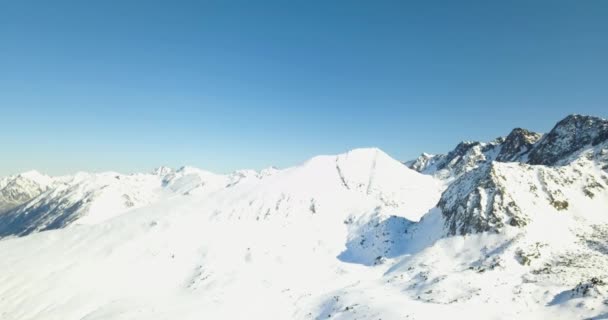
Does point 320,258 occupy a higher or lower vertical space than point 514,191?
lower

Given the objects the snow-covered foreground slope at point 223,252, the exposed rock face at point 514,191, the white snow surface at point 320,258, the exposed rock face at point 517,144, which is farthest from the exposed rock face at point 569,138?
the snow-covered foreground slope at point 223,252

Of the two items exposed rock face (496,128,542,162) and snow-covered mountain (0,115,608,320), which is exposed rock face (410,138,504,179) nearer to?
exposed rock face (496,128,542,162)

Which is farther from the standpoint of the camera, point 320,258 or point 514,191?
point 320,258

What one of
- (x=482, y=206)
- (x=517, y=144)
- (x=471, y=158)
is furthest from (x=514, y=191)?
(x=471, y=158)

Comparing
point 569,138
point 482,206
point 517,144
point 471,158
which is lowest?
point 482,206

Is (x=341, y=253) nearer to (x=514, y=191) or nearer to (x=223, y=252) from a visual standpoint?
(x=223, y=252)

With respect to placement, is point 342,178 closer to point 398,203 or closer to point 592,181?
point 398,203
